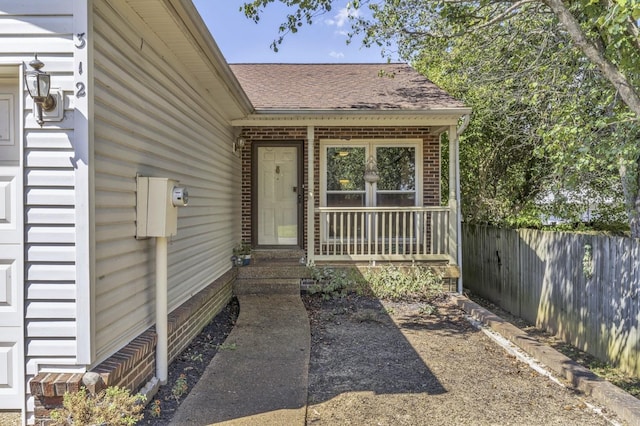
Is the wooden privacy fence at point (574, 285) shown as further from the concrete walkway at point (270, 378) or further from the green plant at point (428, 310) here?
the green plant at point (428, 310)

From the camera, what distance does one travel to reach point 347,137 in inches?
327

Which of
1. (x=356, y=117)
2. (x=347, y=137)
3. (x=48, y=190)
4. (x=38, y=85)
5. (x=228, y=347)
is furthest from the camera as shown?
(x=347, y=137)

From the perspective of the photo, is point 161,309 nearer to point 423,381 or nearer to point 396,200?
point 423,381

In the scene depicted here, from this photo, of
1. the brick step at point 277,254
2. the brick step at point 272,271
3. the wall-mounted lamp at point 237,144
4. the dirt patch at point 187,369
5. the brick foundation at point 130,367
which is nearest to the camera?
the brick foundation at point 130,367

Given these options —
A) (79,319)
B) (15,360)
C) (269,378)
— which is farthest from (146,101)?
(269,378)

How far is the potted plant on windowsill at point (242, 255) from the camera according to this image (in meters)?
7.39

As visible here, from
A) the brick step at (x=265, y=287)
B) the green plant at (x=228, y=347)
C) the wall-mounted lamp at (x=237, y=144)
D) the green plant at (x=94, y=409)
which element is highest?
the wall-mounted lamp at (x=237, y=144)

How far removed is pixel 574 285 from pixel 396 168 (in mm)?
3860

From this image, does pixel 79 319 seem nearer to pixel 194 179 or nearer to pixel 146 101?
pixel 146 101

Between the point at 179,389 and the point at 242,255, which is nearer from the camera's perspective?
the point at 179,389

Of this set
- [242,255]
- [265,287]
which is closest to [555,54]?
[265,287]

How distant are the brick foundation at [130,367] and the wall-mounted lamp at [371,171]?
14.2ft

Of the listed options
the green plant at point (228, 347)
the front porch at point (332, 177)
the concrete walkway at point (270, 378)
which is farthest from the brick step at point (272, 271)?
the green plant at point (228, 347)

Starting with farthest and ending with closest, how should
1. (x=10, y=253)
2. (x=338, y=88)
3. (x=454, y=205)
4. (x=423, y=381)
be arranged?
(x=338, y=88)
(x=454, y=205)
(x=423, y=381)
(x=10, y=253)
